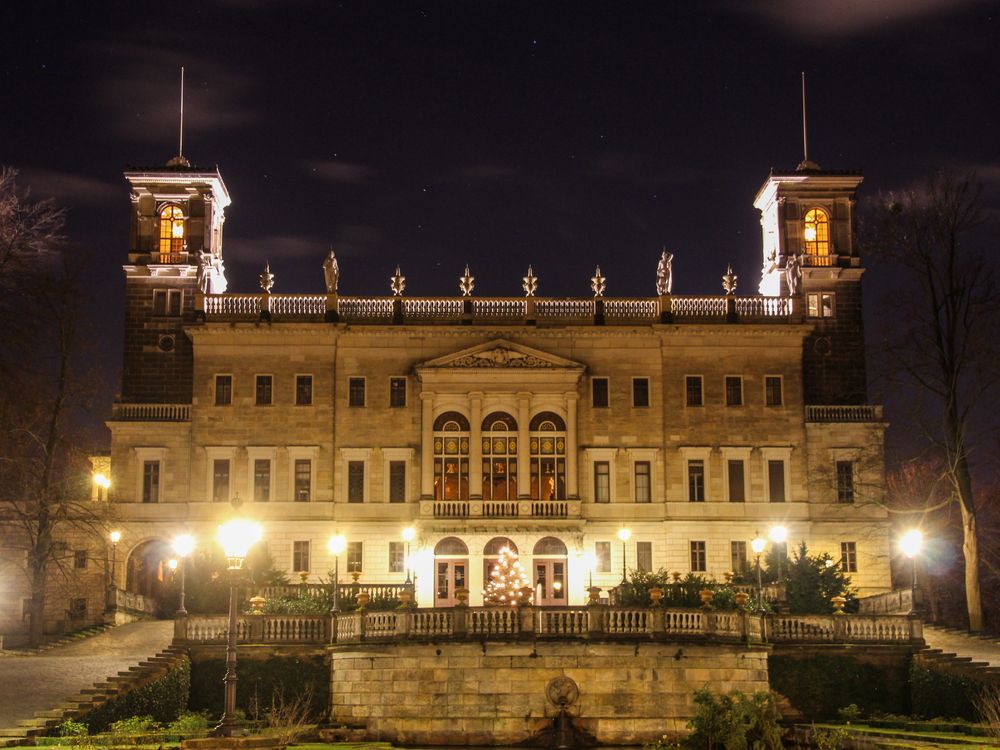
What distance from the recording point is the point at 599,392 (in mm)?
67188

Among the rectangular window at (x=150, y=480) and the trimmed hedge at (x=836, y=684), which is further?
the rectangular window at (x=150, y=480)

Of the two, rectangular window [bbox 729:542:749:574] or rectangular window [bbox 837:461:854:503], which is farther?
rectangular window [bbox 837:461:854:503]

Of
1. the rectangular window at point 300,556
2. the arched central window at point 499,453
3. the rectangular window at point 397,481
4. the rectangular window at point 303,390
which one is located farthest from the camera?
the rectangular window at point 303,390

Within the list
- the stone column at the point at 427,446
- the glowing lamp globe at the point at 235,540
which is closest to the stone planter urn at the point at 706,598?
the glowing lamp globe at the point at 235,540

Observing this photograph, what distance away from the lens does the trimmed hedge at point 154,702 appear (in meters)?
39.6

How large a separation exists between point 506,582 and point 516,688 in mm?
12569

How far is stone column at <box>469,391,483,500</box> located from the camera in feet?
213

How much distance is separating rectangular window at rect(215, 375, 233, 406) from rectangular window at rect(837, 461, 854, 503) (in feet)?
86.4

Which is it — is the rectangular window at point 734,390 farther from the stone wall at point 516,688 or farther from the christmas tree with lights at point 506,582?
the stone wall at point 516,688

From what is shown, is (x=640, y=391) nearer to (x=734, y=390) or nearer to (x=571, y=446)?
(x=734, y=390)

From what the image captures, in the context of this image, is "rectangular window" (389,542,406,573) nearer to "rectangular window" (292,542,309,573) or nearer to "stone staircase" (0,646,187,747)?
"rectangular window" (292,542,309,573)

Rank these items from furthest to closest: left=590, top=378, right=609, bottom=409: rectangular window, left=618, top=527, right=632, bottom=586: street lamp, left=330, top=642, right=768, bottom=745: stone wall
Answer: left=590, top=378, right=609, bottom=409: rectangular window
left=618, top=527, right=632, bottom=586: street lamp
left=330, top=642, right=768, bottom=745: stone wall

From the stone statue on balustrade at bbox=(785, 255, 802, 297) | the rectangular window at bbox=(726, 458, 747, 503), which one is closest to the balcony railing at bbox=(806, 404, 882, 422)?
the rectangular window at bbox=(726, 458, 747, 503)

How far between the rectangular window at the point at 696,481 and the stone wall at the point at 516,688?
22.4 m
